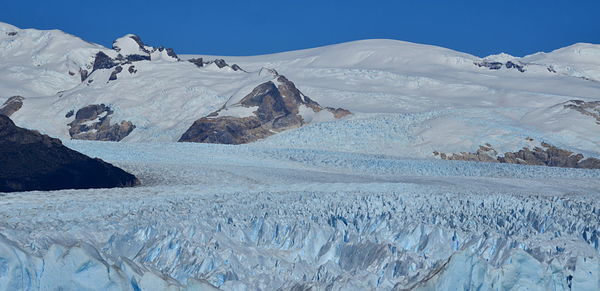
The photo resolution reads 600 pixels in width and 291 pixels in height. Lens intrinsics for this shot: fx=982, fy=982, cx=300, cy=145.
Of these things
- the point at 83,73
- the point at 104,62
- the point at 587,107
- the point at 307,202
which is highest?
the point at 104,62

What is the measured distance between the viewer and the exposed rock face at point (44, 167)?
930 inches

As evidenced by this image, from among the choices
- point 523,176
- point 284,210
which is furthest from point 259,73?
point 284,210

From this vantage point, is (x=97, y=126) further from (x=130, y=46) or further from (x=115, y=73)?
(x=130, y=46)

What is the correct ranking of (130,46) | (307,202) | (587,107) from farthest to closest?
(130,46)
(587,107)
(307,202)

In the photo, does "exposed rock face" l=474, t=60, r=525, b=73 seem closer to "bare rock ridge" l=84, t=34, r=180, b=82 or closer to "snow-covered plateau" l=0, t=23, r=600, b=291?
"snow-covered plateau" l=0, t=23, r=600, b=291

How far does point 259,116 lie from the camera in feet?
149

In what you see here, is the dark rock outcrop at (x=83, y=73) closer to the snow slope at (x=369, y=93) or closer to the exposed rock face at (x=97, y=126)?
the snow slope at (x=369, y=93)

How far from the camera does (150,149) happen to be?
30531 millimetres

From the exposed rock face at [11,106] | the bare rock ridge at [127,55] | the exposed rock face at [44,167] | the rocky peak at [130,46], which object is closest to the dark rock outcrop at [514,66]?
the bare rock ridge at [127,55]

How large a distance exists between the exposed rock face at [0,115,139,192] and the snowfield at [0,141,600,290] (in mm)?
1108

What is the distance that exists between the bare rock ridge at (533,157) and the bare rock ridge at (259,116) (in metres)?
10.6

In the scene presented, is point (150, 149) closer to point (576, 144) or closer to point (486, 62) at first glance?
point (576, 144)

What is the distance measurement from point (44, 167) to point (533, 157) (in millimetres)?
18917

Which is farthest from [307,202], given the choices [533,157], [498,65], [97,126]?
[498,65]
